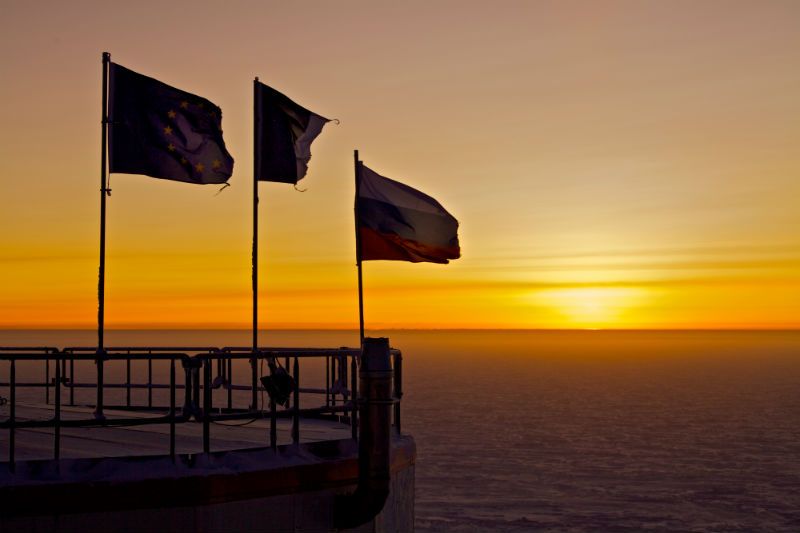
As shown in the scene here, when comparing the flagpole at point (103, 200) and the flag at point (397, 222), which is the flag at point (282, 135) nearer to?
the flag at point (397, 222)

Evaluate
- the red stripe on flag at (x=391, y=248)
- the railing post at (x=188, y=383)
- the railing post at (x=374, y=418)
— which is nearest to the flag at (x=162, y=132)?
the red stripe on flag at (x=391, y=248)

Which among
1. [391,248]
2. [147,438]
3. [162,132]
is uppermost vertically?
[162,132]

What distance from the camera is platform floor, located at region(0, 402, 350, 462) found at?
1295cm

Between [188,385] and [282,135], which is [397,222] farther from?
[188,385]

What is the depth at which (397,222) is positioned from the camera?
17.3 meters

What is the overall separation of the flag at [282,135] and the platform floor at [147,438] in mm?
4511

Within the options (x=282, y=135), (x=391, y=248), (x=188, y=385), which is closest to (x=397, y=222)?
(x=391, y=248)

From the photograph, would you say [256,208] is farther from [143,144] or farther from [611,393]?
[611,393]

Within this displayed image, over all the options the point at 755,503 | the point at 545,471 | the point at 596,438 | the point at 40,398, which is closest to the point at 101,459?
the point at 755,503

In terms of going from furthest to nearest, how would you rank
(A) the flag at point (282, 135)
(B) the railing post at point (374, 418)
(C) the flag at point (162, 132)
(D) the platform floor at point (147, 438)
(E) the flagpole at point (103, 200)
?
(A) the flag at point (282, 135)
(C) the flag at point (162, 132)
(E) the flagpole at point (103, 200)
(D) the platform floor at point (147, 438)
(B) the railing post at point (374, 418)

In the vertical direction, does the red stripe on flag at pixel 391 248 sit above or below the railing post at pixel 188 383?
above

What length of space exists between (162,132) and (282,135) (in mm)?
2868

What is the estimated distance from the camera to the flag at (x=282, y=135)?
18250 mm

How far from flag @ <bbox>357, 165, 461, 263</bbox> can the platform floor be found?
123 inches
